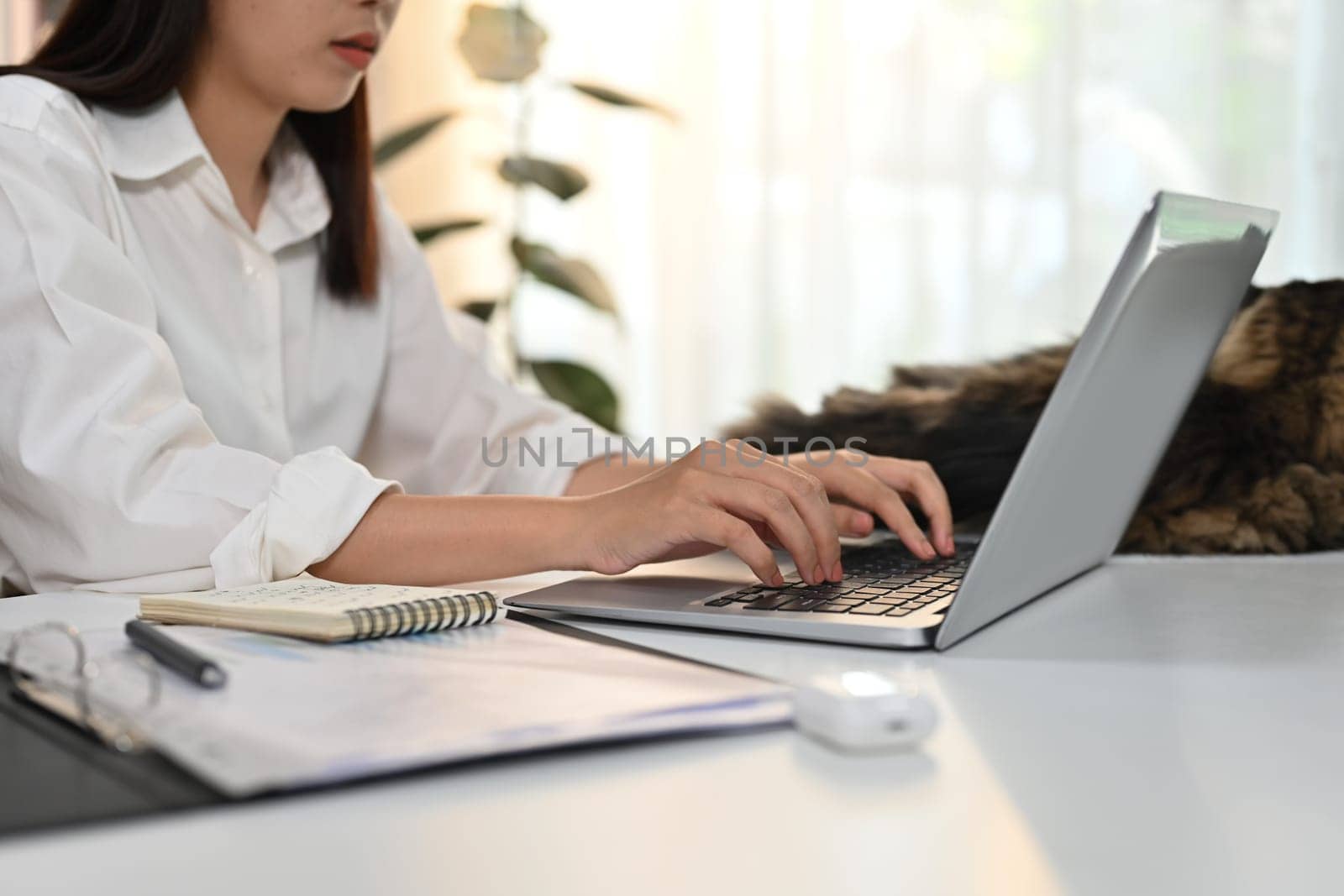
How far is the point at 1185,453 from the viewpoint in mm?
1045

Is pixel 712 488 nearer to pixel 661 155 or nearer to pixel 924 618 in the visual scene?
pixel 924 618

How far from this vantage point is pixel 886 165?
2709mm

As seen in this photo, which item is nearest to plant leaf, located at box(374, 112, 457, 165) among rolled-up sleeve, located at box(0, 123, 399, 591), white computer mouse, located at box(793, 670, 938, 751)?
rolled-up sleeve, located at box(0, 123, 399, 591)

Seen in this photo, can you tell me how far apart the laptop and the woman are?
4 cm

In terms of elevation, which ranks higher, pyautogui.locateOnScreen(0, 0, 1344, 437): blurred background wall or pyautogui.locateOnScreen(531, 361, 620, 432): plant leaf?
pyautogui.locateOnScreen(0, 0, 1344, 437): blurred background wall

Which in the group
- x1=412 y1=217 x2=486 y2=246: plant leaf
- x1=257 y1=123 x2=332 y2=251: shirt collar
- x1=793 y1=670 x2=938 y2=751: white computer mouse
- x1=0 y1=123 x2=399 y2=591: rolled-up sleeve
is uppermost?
x1=412 y1=217 x2=486 y2=246: plant leaf

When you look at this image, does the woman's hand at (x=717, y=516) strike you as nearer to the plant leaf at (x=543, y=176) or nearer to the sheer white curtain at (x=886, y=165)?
the plant leaf at (x=543, y=176)

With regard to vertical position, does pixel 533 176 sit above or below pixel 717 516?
above

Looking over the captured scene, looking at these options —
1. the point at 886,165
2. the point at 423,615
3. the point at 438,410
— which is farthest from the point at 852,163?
the point at 423,615

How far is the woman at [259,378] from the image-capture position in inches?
30.7

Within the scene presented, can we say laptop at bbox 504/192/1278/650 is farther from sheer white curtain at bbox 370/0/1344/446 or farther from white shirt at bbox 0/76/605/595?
sheer white curtain at bbox 370/0/1344/446

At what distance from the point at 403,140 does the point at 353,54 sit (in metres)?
1.12

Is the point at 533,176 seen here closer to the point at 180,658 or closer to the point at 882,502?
the point at 882,502

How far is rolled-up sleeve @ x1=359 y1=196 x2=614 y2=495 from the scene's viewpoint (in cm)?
127
